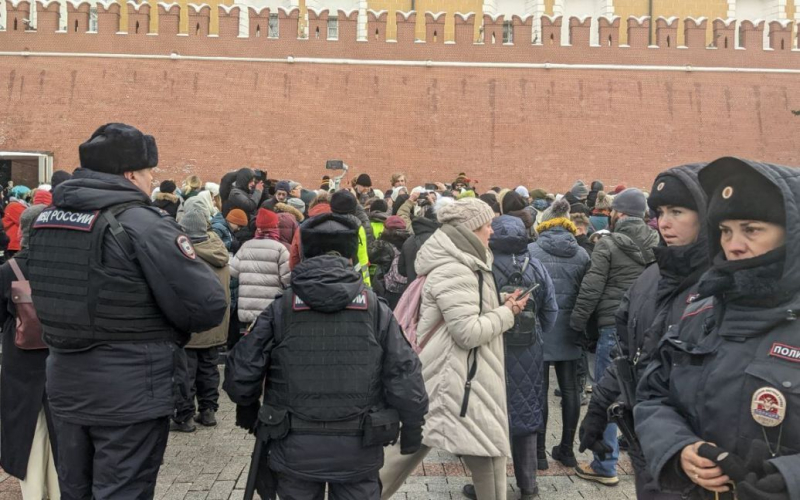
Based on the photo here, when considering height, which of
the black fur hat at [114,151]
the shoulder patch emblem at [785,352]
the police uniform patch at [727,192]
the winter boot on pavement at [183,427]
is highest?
the black fur hat at [114,151]

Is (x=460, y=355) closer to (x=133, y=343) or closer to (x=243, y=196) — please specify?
(x=133, y=343)

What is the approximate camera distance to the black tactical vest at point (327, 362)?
2.79 meters

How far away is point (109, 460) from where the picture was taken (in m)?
2.81

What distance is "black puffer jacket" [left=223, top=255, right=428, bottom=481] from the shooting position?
9.07ft

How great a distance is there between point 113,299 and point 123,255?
18 cm

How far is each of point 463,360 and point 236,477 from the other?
6.03 feet

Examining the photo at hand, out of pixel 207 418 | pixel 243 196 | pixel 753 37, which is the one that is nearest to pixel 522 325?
pixel 207 418

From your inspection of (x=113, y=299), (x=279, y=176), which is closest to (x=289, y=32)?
(x=279, y=176)

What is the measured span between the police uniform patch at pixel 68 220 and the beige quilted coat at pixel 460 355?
5.50 feet

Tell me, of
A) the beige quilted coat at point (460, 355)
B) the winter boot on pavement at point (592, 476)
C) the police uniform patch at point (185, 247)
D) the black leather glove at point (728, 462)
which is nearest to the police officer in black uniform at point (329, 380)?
the police uniform patch at point (185, 247)

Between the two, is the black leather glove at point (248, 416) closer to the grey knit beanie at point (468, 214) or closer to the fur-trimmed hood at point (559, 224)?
the grey knit beanie at point (468, 214)

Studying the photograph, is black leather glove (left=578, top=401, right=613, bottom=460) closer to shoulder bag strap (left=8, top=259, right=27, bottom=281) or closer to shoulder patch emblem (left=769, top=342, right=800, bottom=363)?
shoulder patch emblem (left=769, top=342, right=800, bottom=363)

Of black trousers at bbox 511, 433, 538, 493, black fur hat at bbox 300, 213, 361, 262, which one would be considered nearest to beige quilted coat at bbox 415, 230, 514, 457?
black trousers at bbox 511, 433, 538, 493

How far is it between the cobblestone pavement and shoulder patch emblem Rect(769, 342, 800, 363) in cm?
282
